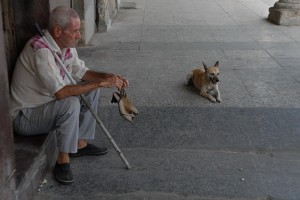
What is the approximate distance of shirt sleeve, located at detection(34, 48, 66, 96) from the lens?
3428mm

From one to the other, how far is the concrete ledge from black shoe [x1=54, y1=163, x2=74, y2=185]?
118 mm

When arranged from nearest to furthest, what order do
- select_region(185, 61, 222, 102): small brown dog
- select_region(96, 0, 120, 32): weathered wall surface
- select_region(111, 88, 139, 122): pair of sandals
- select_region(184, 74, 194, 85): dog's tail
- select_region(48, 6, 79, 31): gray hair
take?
select_region(48, 6, 79, 31): gray hair → select_region(111, 88, 139, 122): pair of sandals → select_region(185, 61, 222, 102): small brown dog → select_region(184, 74, 194, 85): dog's tail → select_region(96, 0, 120, 32): weathered wall surface

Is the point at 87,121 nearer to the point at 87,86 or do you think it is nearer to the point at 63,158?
the point at 63,158

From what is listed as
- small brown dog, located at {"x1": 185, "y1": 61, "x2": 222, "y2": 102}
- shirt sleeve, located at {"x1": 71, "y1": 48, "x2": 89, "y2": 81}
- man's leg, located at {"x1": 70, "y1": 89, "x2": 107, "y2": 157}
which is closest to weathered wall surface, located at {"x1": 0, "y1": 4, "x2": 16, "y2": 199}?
man's leg, located at {"x1": 70, "y1": 89, "x2": 107, "y2": 157}

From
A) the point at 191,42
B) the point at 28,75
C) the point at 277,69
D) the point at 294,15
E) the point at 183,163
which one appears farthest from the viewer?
the point at 294,15

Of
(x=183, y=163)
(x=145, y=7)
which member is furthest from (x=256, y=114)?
(x=145, y=7)

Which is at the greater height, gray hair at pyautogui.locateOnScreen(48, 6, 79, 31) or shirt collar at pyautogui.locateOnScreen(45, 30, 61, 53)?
gray hair at pyautogui.locateOnScreen(48, 6, 79, 31)

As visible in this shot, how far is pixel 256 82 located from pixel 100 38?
368 centimetres

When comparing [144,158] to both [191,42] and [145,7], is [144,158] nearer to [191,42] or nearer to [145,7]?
[191,42]

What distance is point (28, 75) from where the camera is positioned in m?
3.56

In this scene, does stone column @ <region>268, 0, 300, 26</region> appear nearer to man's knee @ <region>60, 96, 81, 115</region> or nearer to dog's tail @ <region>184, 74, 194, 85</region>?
dog's tail @ <region>184, 74, 194, 85</region>

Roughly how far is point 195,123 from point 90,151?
4.38ft

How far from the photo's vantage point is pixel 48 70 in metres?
3.43

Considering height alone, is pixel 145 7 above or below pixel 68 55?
below
